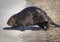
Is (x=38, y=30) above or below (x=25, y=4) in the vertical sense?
below

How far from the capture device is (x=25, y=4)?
2.14m

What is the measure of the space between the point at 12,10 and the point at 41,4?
0.38 metres

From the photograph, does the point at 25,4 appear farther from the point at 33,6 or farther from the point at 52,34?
the point at 52,34

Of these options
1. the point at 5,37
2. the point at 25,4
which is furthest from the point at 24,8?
the point at 5,37

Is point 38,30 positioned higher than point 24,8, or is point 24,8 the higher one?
point 24,8

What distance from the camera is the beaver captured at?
2.10 m

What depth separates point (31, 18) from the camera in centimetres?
212

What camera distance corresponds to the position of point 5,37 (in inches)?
80.7

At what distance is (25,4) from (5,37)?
50 cm

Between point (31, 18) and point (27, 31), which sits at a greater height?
point (31, 18)

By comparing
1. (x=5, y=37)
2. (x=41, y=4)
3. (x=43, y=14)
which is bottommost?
(x=5, y=37)

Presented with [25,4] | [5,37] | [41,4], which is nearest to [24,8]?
[25,4]

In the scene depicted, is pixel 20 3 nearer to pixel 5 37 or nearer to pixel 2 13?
pixel 2 13

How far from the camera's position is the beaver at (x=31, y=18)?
6.90ft
